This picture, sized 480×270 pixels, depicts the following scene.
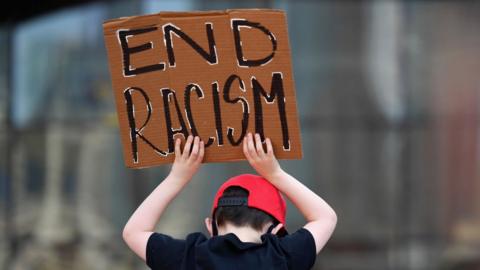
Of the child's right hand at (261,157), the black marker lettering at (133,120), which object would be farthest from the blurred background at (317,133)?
the child's right hand at (261,157)

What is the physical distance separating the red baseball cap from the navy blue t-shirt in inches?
3.6

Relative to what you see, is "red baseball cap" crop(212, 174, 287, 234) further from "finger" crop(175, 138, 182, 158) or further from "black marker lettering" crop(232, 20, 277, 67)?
"black marker lettering" crop(232, 20, 277, 67)

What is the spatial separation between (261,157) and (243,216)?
23 cm

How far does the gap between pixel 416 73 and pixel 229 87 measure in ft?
19.3

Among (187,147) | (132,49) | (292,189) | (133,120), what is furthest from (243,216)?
(132,49)

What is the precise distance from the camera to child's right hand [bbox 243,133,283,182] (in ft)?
11.0

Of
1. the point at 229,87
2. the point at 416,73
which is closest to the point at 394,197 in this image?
the point at 416,73

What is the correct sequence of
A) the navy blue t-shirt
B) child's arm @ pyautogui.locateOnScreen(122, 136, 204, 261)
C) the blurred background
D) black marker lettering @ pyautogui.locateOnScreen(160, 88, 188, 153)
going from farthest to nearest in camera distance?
the blurred background
black marker lettering @ pyautogui.locateOnScreen(160, 88, 188, 153)
child's arm @ pyautogui.locateOnScreen(122, 136, 204, 261)
the navy blue t-shirt

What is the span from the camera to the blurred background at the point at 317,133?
9031 millimetres

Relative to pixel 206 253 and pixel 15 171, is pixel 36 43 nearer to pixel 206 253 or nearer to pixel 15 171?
pixel 15 171

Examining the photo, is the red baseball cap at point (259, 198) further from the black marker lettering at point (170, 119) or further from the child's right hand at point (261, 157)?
the black marker lettering at point (170, 119)

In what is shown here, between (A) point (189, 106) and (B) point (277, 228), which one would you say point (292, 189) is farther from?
(A) point (189, 106)

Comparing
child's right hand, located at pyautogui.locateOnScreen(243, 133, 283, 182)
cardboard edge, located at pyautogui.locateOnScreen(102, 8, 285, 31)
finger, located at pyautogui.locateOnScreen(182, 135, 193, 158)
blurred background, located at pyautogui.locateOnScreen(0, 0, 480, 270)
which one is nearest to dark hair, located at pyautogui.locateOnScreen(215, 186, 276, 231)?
child's right hand, located at pyautogui.locateOnScreen(243, 133, 283, 182)

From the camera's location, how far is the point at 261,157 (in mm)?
3357
